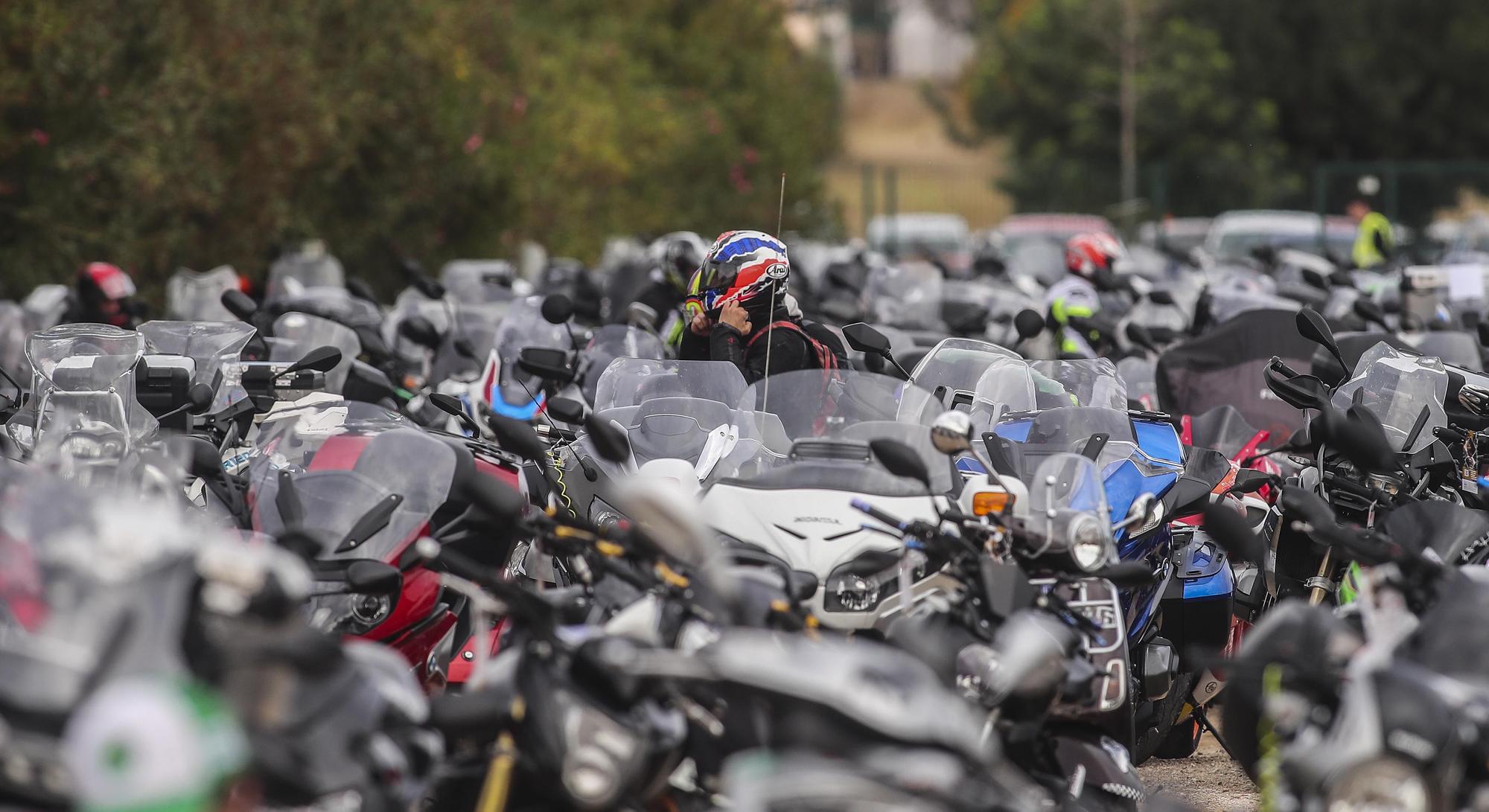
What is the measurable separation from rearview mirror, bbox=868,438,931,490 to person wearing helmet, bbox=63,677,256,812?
1896 mm

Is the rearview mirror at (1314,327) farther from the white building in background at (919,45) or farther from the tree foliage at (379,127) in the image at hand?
the white building in background at (919,45)

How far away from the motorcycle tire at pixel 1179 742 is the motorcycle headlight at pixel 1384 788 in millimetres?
3151

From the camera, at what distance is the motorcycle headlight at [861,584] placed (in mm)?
4980

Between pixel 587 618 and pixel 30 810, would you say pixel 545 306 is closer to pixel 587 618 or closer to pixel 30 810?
pixel 587 618

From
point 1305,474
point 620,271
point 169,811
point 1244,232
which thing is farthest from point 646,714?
point 1244,232

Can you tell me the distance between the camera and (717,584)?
4.09 metres

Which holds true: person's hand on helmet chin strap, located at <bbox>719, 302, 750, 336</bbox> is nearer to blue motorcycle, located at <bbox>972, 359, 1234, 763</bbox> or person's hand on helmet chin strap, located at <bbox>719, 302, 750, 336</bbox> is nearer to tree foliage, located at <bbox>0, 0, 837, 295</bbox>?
blue motorcycle, located at <bbox>972, 359, 1234, 763</bbox>

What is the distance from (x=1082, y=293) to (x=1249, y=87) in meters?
27.3

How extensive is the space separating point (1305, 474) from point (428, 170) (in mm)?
16314

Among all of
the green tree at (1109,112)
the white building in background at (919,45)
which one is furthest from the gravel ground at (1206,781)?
the white building in background at (919,45)

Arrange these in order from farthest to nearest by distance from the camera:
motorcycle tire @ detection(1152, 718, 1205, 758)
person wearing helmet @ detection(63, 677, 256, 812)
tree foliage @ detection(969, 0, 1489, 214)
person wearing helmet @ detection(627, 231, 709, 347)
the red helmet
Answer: tree foliage @ detection(969, 0, 1489, 214) → the red helmet → person wearing helmet @ detection(627, 231, 709, 347) → motorcycle tire @ detection(1152, 718, 1205, 758) → person wearing helmet @ detection(63, 677, 256, 812)

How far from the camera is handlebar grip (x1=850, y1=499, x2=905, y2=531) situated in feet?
15.8

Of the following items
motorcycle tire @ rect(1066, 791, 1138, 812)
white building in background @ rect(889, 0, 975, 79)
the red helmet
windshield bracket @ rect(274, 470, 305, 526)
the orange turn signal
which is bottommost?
white building in background @ rect(889, 0, 975, 79)

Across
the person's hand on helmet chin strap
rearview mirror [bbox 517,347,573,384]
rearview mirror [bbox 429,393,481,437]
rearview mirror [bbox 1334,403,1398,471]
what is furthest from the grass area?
rearview mirror [bbox 1334,403,1398,471]
